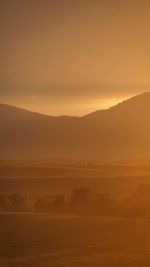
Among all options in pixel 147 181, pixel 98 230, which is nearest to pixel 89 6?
pixel 147 181

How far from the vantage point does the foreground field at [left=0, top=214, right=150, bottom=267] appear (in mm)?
3381

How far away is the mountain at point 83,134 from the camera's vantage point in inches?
142

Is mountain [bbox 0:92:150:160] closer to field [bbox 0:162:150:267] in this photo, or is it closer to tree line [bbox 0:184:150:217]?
field [bbox 0:162:150:267]

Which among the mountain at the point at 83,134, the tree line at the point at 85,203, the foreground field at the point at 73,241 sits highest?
the mountain at the point at 83,134

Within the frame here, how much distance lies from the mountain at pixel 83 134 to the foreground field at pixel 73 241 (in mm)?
462

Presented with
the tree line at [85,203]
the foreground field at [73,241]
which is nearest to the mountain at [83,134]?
the tree line at [85,203]

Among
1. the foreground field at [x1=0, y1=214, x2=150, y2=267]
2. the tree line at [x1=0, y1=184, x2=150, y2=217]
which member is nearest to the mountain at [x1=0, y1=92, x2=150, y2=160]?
the tree line at [x1=0, y1=184, x2=150, y2=217]

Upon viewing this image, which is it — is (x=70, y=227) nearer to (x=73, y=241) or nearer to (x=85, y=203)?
(x=73, y=241)

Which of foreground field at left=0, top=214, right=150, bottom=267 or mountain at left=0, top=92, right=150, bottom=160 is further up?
mountain at left=0, top=92, right=150, bottom=160

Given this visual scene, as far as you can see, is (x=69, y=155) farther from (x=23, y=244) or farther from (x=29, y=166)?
(x=23, y=244)

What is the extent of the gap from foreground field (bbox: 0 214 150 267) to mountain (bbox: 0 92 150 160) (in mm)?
462

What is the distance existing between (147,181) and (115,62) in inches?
35.7

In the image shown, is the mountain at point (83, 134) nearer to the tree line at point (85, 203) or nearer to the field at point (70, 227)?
the field at point (70, 227)

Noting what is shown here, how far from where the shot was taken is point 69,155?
3641 millimetres
